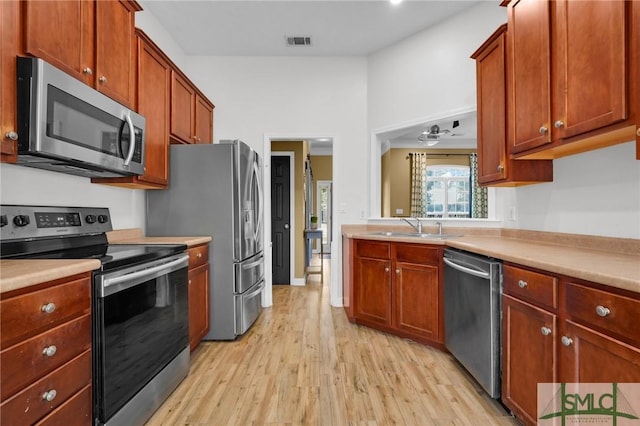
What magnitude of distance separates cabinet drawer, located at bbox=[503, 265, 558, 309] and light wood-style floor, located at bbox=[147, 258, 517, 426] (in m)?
0.72

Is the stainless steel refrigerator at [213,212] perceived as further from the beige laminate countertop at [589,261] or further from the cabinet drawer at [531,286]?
the cabinet drawer at [531,286]

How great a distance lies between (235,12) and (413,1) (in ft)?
5.47

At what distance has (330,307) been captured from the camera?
377cm

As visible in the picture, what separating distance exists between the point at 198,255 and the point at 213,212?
402 mm

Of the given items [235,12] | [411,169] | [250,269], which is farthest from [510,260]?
[411,169]

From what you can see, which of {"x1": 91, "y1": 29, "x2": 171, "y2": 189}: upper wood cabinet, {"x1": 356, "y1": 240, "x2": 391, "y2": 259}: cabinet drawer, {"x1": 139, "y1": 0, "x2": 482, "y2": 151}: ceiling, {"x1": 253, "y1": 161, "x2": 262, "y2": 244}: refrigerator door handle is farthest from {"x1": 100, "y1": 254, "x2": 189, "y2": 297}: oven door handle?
{"x1": 139, "y1": 0, "x2": 482, "y2": 151}: ceiling

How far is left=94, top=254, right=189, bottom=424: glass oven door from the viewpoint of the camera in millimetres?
1349

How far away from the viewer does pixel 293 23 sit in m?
3.19

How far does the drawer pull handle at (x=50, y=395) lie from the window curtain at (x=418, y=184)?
553 cm

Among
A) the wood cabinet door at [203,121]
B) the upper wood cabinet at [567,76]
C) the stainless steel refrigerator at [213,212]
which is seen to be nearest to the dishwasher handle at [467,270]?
the upper wood cabinet at [567,76]

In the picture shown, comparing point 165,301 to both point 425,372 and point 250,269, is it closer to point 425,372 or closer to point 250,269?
point 250,269

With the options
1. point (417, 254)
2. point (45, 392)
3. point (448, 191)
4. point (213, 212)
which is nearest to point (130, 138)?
point (213, 212)

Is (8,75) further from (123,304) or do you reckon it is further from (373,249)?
(373,249)

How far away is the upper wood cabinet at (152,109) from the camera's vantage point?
2240mm
